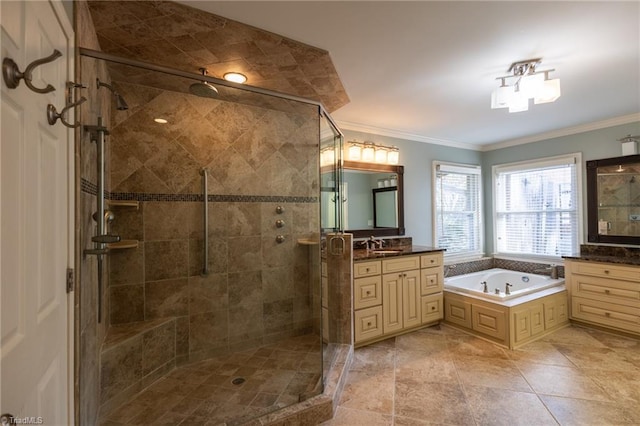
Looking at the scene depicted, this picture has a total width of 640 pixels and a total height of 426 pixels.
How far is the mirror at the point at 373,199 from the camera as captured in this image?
11.1ft

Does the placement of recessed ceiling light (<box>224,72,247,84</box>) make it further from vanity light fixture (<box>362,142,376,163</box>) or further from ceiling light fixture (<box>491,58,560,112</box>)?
ceiling light fixture (<box>491,58,560,112</box>)

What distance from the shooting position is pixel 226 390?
79.7 inches

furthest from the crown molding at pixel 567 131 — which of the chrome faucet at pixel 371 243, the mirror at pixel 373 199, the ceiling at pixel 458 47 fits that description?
the chrome faucet at pixel 371 243

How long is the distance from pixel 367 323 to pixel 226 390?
1.37 m

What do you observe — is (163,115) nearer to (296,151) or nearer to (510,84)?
(296,151)

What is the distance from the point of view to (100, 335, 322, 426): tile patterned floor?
1758 millimetres

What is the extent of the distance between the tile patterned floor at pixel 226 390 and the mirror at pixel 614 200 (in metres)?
3.64

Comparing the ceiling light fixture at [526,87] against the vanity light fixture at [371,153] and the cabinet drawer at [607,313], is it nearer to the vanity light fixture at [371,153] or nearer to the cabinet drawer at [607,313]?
the vanity light fixture at [371,153]

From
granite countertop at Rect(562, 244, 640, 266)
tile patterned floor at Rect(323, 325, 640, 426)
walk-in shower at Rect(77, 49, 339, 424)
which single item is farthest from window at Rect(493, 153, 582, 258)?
walk-in shower at Rect(77, 49, 339, 424)

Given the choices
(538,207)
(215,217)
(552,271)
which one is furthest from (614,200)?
(215,217)

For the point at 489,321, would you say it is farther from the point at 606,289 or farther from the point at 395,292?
the point at 606,289

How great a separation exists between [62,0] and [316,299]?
2.59m

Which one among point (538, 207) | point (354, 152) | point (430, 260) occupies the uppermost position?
point (354, 152)

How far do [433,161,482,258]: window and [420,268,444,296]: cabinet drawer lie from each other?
0.82m
